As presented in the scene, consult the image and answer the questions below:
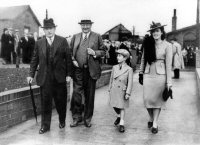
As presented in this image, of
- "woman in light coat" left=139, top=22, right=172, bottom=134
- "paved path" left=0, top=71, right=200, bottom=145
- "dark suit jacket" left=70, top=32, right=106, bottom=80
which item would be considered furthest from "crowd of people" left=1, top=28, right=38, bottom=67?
"woman in light coat" left=139, top=22, right=172, bottom=134

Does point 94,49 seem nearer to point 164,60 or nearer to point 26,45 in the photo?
point 164,60

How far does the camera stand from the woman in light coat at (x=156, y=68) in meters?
6.10

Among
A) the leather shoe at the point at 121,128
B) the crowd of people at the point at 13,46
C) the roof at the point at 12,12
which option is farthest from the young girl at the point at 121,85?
the roof at the point at 12,12

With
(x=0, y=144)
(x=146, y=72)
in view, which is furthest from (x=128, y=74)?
(x=0, y=144)

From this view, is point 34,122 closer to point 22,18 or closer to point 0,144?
point 0,144

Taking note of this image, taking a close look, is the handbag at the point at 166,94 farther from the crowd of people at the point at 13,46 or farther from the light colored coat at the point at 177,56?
the crowd of people at the point at 13,46

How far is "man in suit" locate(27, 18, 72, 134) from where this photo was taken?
6.09 meters

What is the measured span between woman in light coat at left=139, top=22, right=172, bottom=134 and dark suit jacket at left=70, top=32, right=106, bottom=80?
35.3 inches

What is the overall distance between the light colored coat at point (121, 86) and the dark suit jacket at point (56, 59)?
891mm

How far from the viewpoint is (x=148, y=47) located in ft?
20.2

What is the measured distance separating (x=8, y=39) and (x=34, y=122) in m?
13.7

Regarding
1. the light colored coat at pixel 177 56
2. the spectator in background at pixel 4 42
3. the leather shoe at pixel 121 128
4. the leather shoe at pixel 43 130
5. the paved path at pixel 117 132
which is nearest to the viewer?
the paved path at pixel 117 132

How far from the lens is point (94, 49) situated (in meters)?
6.60

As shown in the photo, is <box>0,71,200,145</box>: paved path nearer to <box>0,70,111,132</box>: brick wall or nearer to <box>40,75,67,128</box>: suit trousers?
<box>0,70,111,132</box>: brick wall
